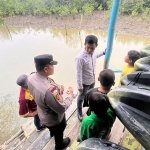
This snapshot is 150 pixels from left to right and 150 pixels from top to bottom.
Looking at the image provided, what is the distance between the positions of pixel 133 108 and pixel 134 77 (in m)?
0.24

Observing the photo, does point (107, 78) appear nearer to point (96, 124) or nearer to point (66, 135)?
point (96, 124)

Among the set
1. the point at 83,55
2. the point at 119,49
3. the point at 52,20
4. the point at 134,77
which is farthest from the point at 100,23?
the point at 134,77

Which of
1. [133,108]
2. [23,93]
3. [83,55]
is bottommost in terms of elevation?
[23,93]

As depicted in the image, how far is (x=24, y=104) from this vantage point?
6.47 ft

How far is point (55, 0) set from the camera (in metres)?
18.7

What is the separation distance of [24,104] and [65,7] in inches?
663

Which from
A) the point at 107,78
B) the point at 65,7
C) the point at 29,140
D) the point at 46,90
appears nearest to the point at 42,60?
the point at 46,90

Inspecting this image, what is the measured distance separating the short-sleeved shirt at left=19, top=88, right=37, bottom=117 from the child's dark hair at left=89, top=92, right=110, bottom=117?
116 cm

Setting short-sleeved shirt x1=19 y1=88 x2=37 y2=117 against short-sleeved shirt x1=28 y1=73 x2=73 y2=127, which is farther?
short-sleeved shirt x1=19 y1=88 x2=37 y2=117

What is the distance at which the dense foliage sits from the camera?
554 inches

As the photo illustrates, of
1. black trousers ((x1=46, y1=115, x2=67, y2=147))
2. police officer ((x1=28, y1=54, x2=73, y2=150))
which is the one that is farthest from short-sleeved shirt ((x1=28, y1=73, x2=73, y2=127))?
black trousers ((x1=46, y1=115, x2=67, y2=147))

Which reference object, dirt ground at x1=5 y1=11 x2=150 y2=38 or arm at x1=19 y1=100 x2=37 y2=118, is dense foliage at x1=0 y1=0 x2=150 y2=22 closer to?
dirt ground at x1=5 y1=11 x2=150 y2=38

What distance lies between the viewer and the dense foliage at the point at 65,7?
14078 millimetres

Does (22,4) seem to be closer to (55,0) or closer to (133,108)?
(55,0)
